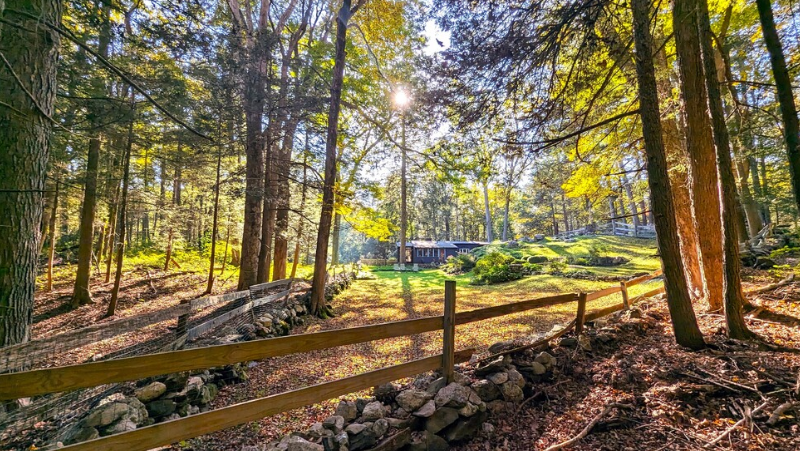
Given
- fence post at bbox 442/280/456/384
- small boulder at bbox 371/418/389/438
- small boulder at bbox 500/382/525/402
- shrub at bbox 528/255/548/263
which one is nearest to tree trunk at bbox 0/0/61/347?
small boulder at bbox 371/418/389/438

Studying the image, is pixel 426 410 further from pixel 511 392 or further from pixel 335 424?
pixel 511 392

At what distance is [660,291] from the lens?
7676 mm

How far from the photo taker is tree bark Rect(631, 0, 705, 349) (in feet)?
14.0

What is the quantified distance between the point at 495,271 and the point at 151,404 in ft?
46.6

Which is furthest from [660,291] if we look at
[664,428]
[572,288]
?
[664,428]

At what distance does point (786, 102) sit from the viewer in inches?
116

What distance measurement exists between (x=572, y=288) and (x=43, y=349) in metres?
13.4

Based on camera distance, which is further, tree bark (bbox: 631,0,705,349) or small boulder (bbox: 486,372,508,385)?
tree bark (bbox: 631,0,705,349)

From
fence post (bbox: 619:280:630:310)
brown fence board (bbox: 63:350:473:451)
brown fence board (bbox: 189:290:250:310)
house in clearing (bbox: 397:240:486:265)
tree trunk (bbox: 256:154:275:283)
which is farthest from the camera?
house in clearing (bbox: 397:240:486:265)

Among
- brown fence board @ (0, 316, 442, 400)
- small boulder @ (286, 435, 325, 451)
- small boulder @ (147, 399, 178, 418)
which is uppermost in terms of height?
brown fence board @ (0, 316, 442, 400)

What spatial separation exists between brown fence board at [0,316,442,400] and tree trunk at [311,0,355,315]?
6125 mm

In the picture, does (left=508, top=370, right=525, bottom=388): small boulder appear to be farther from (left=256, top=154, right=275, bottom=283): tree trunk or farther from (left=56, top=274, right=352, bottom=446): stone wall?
(left=256, top=154, right=275, bottom=283): tree trunk

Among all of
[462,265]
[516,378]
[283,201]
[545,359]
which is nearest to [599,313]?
[545,359]

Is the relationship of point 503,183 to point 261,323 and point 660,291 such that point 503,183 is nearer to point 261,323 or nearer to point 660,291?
point 660,291
